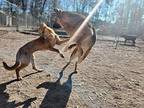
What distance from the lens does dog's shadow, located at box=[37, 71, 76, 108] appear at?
461 cm

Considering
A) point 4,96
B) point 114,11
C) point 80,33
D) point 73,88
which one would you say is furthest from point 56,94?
point 114,11

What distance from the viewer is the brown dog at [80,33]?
643 cm

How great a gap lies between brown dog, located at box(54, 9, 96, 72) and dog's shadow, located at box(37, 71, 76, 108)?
0.82 metres

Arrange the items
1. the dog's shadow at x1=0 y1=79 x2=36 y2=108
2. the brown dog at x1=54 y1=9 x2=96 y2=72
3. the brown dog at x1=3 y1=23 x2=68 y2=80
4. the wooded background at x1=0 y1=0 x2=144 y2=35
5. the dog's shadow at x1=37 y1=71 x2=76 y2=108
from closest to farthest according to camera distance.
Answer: the dog's shadow at x1=0 y1=79 x2=36 y2=108 < the dog's shadow at x1=37 y1=71 x2=76 y2=108 < the brown dog at x1=3 y1=23 x2=68 y2=80 < the brown dog at x1=54 y1=9 x2=96 y2=72 < the wooded background at x1=0 y1=0 x2=144 y2=35

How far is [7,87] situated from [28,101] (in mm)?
908

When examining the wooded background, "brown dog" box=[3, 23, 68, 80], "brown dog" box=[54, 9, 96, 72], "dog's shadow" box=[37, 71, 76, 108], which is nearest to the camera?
"dog's shadow" box=[37, 71, 76, 108]

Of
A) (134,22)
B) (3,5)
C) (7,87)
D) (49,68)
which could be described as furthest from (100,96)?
(134,22)

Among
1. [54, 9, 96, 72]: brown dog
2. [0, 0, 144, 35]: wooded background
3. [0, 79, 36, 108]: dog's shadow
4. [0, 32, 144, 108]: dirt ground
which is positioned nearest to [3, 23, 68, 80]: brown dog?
[0, 32, 144, 108]: dirt ground

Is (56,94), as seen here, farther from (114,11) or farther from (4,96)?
(114,11)

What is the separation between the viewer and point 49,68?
7.38m

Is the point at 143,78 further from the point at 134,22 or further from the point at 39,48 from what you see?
the point at 134,22

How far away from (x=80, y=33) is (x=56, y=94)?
6.08 feet

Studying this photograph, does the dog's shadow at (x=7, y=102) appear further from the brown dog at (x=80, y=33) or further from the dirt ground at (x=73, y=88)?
the brown dog at (x=80, y=33)

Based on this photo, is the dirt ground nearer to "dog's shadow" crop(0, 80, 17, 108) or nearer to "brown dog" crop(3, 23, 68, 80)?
"dog's shadow" crop(0, 80, 17, 108)
